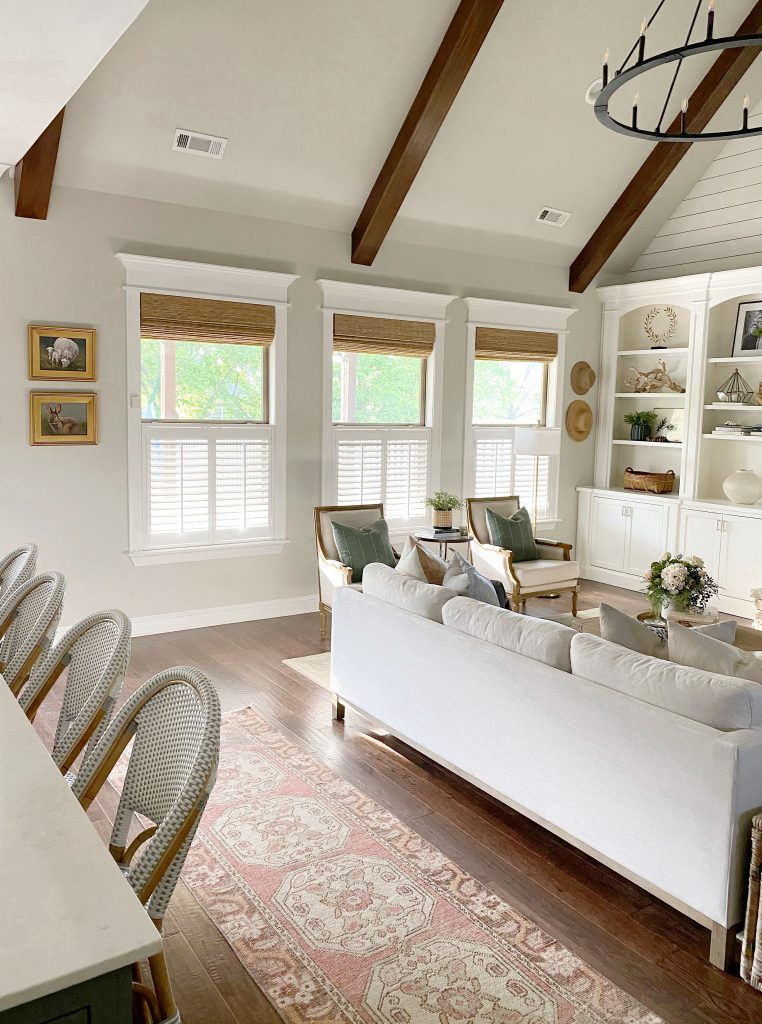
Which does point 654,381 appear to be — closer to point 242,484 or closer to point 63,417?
point 242,484

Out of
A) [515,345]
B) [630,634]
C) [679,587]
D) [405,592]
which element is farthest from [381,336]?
[630,634]

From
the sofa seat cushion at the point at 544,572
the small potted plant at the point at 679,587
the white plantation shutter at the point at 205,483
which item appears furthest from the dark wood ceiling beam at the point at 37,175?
the small potted plant at the point at 679,587

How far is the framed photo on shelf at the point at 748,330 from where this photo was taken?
6.81 m

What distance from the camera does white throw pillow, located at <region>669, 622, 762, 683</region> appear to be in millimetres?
2775

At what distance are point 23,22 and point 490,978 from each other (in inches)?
122

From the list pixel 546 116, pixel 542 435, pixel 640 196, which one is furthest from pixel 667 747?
pixel 640 196

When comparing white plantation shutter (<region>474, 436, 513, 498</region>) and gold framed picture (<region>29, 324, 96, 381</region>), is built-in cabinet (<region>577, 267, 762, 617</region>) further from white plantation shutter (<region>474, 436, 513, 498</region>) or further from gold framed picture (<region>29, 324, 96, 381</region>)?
gold framed picture (<region>29, 324, 96, 381</region>)

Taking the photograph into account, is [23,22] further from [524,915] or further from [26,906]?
[524,915]

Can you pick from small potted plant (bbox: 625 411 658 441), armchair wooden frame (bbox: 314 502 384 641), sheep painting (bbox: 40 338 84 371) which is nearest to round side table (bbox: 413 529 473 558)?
armchair wooden frame (bbox: 314 502 384 641)

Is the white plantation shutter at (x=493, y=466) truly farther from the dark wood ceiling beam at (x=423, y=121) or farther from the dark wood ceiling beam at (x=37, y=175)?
the dark wood ceiling beam at (x=37, y=175)

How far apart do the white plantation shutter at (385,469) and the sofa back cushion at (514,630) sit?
311cm

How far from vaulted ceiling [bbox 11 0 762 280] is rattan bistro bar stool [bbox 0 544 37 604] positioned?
8.97 ft

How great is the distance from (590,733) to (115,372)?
3.95 metres

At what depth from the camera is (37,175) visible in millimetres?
4824
